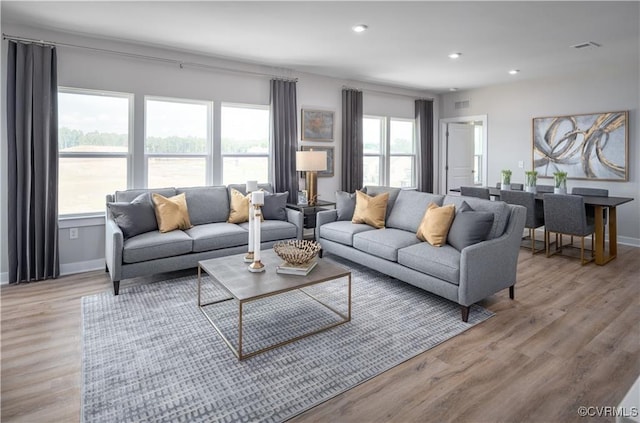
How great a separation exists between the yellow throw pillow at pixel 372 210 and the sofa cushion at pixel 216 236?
4.47 ft

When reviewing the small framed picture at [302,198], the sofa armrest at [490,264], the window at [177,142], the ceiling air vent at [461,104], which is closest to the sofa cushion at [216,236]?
the window at [177,142]

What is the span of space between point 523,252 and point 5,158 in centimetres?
618

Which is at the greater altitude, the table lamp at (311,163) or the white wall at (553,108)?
the white wall at (553,108)

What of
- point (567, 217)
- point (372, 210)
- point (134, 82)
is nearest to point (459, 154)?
point (567, 217)

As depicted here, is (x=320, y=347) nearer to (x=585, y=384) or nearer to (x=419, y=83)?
(x=585, y=384)

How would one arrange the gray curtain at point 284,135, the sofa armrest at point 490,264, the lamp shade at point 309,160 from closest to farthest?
1. the sofa armrest at point 490,264
2. the lamp shade at point 309,160
3. the gray curtain at point 284,135

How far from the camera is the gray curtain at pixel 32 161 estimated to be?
12.3ft

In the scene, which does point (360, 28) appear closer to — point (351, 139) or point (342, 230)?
point (342, 230)

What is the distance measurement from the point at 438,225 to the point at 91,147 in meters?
3.90

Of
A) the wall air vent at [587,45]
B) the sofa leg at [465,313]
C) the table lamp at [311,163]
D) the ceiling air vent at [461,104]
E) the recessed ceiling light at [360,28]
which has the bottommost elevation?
the sofa leg at [465,313]

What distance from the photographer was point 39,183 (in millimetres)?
3871

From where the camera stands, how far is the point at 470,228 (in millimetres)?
3273

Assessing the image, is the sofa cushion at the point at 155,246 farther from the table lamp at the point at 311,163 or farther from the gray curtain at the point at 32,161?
the table lamp at the point at 311,163

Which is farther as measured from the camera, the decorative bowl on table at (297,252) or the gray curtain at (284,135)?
the gray curtain at (284,135)
